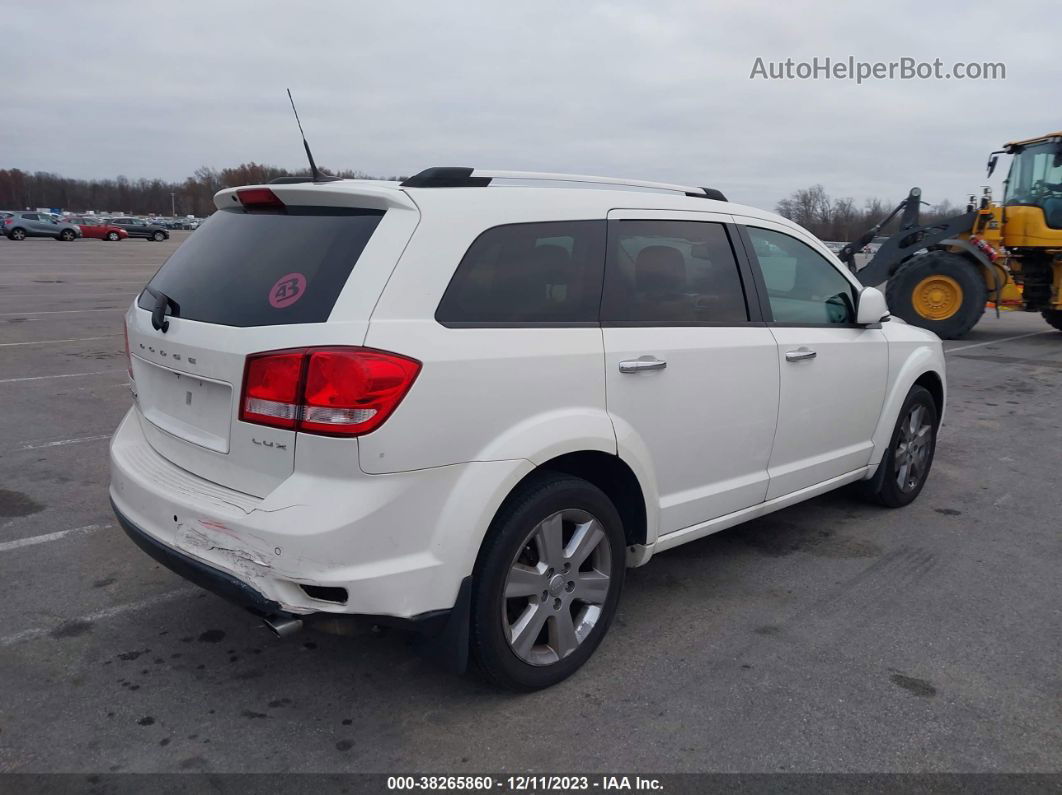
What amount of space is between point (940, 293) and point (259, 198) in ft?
46.8

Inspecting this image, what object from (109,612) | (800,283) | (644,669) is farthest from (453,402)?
(800,283)

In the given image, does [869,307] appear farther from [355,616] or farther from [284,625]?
[284,625]

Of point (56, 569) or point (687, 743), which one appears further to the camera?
point (56, 569)

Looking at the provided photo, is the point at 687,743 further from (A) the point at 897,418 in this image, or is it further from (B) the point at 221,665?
(A) the point at 897,418

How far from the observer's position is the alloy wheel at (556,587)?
9.77ft

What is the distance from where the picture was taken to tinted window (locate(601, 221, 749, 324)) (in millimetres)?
3365

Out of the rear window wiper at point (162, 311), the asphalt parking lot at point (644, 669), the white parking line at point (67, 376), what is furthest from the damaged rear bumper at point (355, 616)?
the white parking line at point (67, 376)

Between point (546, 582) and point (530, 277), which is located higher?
point (530, 277)

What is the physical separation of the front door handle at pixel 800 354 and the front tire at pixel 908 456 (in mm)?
1210

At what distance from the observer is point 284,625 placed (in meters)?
2.59

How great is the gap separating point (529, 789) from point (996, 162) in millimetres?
15817

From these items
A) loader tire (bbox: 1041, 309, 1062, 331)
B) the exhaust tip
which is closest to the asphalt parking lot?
the exhaust tip

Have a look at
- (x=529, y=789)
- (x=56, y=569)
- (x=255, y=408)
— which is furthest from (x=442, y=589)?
(x=56, y=569)

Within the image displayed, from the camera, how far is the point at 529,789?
258 centimetres
